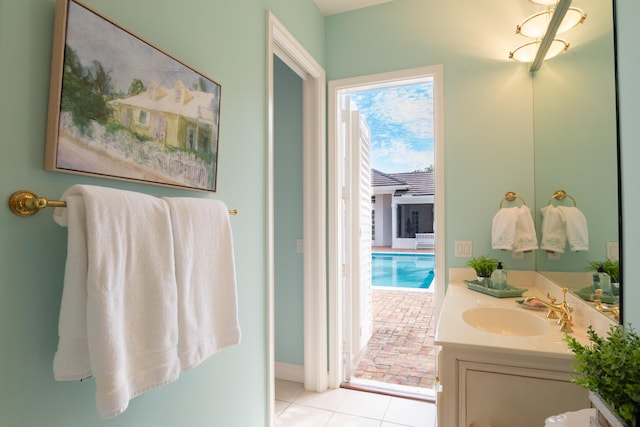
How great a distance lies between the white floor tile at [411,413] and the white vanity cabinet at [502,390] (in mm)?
1012

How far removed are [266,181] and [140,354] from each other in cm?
105

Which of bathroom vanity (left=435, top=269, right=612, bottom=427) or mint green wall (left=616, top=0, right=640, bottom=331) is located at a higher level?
mint green wall (left=616, top=0, right=640, bottom=331)

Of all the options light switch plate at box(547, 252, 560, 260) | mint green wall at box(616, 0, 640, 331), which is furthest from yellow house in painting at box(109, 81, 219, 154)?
light switch plate at box(547, 252, 560, 260)

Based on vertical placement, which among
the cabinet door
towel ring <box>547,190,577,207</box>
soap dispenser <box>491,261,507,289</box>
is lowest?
the cabinet door

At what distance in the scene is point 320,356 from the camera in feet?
8.30

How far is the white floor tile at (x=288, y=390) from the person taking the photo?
96.2 inches

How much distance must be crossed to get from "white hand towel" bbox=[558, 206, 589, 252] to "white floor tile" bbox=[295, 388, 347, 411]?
171 centimetres

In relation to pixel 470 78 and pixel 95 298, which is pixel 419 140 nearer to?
pixel 470 78

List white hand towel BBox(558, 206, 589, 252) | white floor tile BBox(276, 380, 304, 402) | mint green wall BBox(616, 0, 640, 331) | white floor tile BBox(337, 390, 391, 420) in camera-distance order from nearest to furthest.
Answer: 1. mint green wall BBox(616, 0, 640, 331)
2. white hand towel BBox(558, 206, 589, 252)
3. white floor tile BBox(337, 390, 391, 420)
4. white floor tile BBox(276, 380, 304, 402)

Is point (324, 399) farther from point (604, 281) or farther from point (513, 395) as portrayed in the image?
point (604, 281)

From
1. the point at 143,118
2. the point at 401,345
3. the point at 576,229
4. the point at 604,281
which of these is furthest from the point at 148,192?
the point at 401,345

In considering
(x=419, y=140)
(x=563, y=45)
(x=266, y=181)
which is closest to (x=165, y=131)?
(x=266, y=181)

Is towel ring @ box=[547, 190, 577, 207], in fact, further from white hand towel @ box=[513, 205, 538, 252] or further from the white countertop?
the white countertop

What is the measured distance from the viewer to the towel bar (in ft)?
2.44
